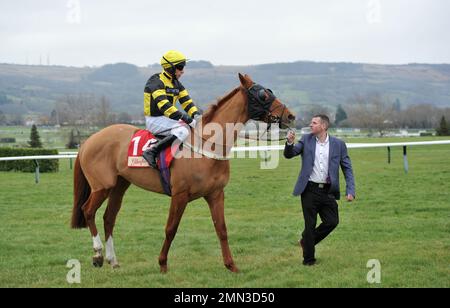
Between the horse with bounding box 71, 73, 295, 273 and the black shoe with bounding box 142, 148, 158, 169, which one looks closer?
the horse with bounding box 71, 73, 295, 273

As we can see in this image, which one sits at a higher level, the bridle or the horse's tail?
the bridle

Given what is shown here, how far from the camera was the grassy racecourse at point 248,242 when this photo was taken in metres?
6.01

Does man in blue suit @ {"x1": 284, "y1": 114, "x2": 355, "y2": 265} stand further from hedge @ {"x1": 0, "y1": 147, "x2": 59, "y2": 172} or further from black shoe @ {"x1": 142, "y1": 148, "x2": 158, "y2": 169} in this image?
hedge @ {"x1": 0, "y1": 147, "x2": 59, "y2": 172}

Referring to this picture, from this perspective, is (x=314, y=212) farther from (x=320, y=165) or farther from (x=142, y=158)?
(x=142, y=158)

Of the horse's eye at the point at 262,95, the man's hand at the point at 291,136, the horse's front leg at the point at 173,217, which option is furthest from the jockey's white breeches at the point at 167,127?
the man's hand at the point at 291,136

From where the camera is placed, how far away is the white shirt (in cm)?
652

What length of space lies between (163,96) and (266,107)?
1.13 meters

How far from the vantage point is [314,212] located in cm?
655

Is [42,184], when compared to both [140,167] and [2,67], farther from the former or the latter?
[2,67]

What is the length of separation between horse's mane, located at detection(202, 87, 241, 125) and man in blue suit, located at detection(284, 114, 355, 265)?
83 centimetres

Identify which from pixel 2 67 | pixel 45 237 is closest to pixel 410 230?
pixel 45 237

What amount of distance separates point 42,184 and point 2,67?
183 m

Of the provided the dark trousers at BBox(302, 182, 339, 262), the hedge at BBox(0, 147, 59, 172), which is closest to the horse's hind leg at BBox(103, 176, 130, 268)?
the dark trousers at BBox(302, 182, 339, 262)

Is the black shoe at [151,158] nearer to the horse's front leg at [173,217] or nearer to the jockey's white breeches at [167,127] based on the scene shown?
the jockey's white breeches at [167,127]
